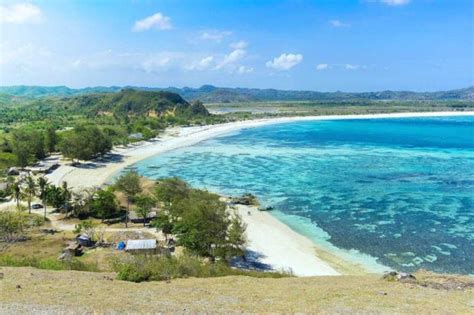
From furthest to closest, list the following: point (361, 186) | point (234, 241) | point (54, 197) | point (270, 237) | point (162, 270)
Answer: point (361, 186), point (54, 197), point (270, 237), point (234, 241), point (162, 270)

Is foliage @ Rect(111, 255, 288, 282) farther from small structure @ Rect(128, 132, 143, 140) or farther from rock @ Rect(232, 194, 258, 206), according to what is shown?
small structure @ Rect(128, 132, 143, 140)

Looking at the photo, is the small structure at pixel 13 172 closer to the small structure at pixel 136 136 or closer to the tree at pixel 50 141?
the tree at pixel 50 141

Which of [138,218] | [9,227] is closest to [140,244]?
[138,218]

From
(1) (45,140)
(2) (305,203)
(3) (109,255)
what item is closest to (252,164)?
(2) (305,203)

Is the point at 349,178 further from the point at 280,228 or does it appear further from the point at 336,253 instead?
the point at 336,253

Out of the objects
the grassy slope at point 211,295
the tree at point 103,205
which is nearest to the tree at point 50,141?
the tree at point 103,205

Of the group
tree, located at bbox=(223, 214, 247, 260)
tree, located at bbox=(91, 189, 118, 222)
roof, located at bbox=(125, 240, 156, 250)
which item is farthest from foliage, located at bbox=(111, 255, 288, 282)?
tree, located at bbox=(91, 189, 118, 222)

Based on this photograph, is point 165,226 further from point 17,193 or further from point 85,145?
point 85,145
